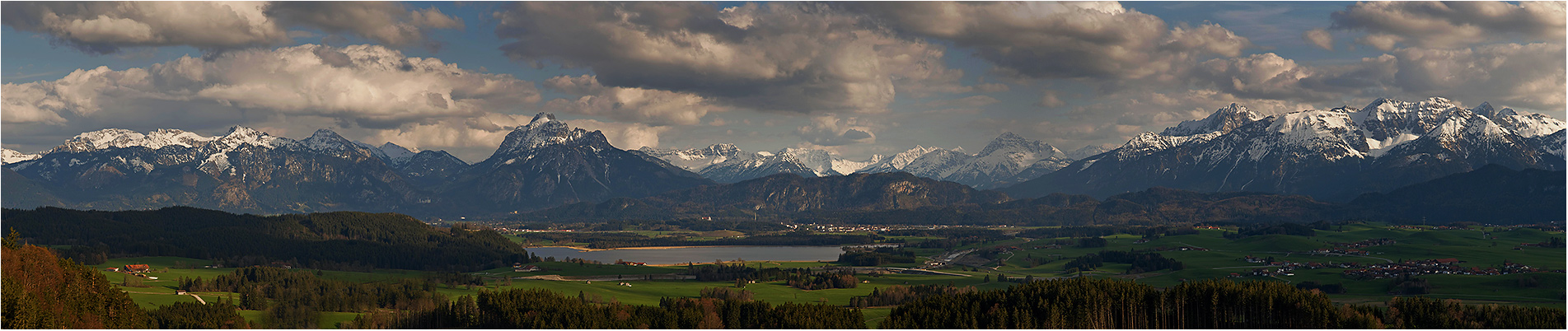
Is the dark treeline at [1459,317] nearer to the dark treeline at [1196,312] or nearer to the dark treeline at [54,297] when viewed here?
the dark treeline at [1196,312]

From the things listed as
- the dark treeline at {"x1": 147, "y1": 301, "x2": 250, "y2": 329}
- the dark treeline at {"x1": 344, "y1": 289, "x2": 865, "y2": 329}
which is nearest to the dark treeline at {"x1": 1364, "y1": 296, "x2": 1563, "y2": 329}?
the dark treeline at {"x1": 344, "y1": 289, "x2": 865, "y2": 329}

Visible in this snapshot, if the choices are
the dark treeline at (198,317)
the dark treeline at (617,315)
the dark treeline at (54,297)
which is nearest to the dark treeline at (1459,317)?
the dark treeline at (617,315)

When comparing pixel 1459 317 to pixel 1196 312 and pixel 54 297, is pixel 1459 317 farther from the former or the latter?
pixel 54 297

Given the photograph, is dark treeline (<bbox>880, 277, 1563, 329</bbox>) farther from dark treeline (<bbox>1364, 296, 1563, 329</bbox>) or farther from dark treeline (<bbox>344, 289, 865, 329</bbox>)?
dark treeline (<bbox>344, 289, 865, 329</bbox>)

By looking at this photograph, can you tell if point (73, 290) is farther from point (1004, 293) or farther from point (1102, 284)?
point (1102, 284)

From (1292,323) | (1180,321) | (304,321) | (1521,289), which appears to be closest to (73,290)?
(304,321)

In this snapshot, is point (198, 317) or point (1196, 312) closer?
point (1196, 312)

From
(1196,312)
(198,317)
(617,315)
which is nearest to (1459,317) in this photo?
(1196,312)
